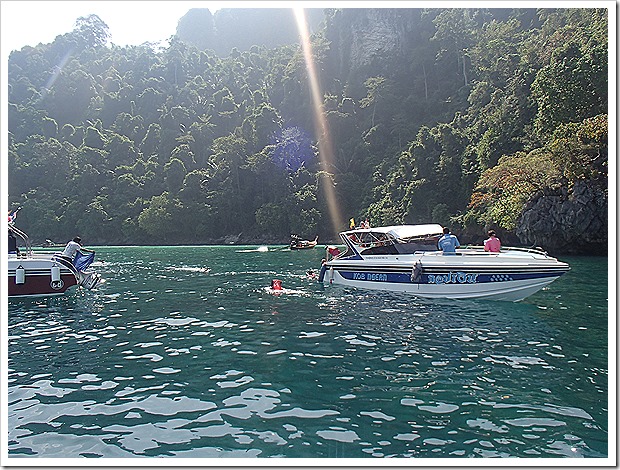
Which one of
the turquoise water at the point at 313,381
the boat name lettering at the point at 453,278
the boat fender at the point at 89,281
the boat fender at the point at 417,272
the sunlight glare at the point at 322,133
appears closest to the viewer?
the turquoise water at the point at 313,381

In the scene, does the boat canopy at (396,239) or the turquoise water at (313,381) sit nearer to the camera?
the turquoise water at (313,381)

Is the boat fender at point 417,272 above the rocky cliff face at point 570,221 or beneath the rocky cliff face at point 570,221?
beneath

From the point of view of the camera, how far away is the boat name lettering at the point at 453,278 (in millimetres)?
15648

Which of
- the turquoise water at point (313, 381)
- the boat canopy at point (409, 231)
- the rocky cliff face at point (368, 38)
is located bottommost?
the turquoise water at point (313, 381)

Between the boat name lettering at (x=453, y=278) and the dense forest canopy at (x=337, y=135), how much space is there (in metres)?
23.6

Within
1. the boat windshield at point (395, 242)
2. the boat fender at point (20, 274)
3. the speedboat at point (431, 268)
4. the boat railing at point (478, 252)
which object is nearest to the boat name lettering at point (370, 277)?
the speedboat at point (431, 268)

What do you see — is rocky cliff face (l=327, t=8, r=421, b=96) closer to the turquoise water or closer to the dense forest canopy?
the dense forest canopy

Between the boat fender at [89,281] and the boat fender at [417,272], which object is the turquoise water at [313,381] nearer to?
the boat fender at [417,272]

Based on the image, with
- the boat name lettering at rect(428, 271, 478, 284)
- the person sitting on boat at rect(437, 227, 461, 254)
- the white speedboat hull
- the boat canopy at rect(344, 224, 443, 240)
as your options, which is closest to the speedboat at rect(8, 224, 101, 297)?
the white speedboat hull

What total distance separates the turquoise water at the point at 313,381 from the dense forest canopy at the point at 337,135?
91.6 ft

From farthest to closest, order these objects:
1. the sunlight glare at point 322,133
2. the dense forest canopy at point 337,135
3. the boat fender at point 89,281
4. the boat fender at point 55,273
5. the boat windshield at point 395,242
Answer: the sunlight glare at point 322,133
the dense forest canopy at point 337,135
the boat fender at point 89,281
the boat windshield at point 395,242
the boat fender at point 55,273

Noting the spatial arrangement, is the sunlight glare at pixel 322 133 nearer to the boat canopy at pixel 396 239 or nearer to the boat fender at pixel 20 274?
the boat canopy at pixel 396 239

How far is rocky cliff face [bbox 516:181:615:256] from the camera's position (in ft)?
116

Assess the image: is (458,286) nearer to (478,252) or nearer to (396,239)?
(478,252)
